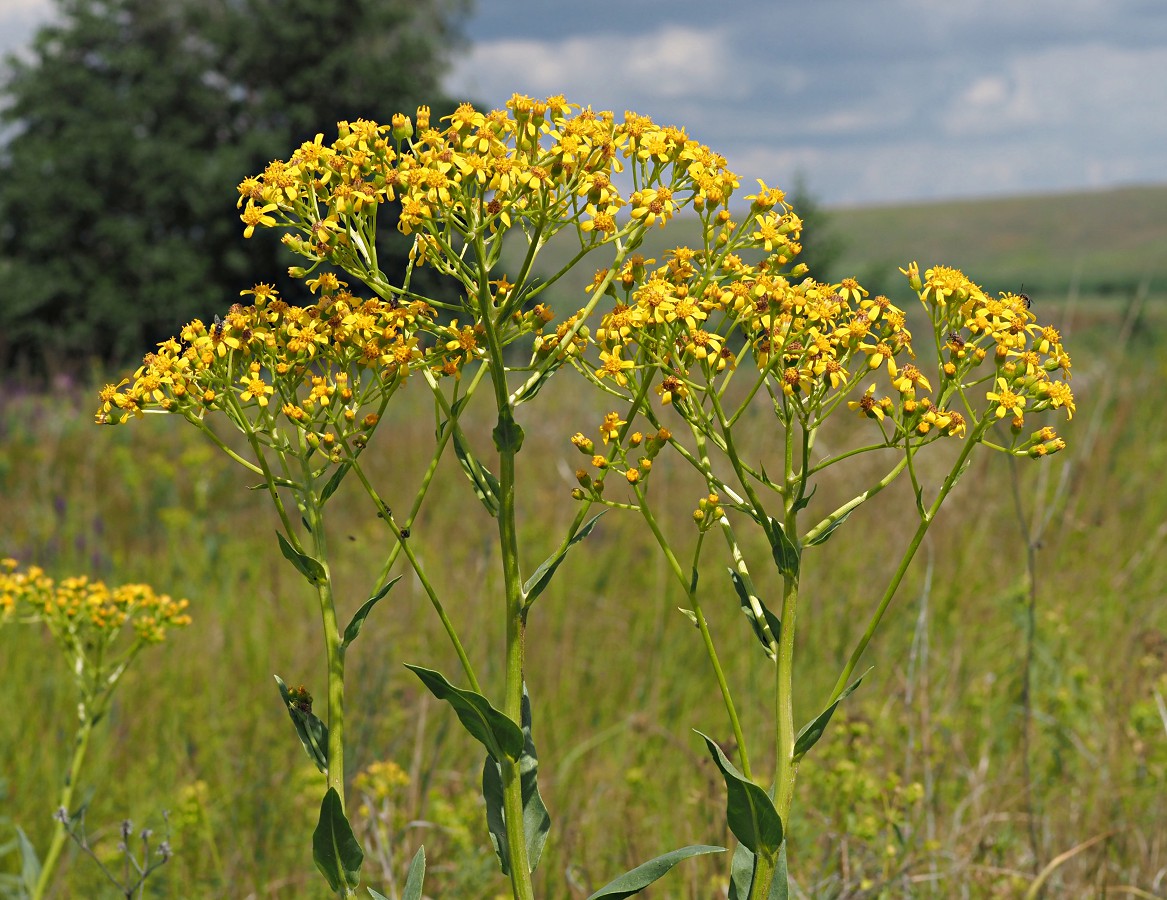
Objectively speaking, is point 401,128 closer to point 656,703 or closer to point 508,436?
point 508,436

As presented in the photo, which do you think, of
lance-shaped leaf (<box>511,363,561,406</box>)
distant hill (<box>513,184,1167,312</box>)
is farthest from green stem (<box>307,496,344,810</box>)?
distant hill (<box>513,184,1167,312</box>)

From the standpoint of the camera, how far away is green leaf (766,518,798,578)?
5.41 ft

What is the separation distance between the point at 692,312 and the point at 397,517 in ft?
19.4

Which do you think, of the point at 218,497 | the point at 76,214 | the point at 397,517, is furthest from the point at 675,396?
the point at 76,214

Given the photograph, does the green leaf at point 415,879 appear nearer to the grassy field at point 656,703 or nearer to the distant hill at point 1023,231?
the grassy field at point 656,703

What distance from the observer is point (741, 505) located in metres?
1.71

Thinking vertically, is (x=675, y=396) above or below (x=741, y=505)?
above

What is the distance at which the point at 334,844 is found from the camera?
1.69m

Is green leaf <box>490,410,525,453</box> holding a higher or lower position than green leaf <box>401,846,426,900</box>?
higher

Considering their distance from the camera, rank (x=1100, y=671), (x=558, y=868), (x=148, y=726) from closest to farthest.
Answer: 1. (x=558, y=868)
2. (x=148, y=726)
3. (x=1100, y=671)

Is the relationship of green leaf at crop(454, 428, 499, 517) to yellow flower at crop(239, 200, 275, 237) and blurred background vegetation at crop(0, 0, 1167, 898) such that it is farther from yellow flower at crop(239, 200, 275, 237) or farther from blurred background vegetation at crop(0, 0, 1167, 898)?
blurred background vegetation at crop(0, 0, 1167, 898)

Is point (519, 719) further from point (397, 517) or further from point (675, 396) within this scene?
point (397, 517)

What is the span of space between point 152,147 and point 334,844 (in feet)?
95.0

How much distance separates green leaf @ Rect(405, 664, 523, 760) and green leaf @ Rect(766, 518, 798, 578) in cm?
50
